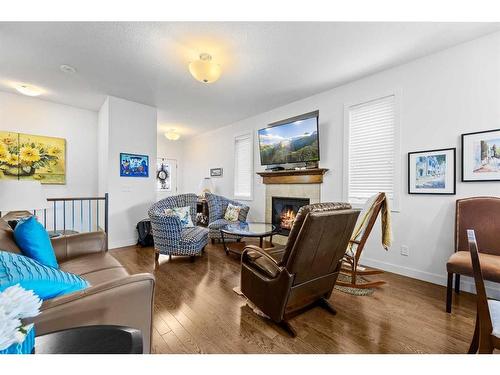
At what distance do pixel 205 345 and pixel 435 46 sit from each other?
12.2 feet

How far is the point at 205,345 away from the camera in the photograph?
155 cm

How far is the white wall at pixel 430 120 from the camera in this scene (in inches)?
92.3

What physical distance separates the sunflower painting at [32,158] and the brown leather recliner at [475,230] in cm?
613

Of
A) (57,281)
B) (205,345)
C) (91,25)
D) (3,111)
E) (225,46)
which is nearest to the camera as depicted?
(57,281)

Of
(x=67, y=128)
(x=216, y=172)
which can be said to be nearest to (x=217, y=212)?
(x=216, y=172)

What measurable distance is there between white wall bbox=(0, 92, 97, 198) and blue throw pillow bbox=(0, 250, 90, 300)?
438cm

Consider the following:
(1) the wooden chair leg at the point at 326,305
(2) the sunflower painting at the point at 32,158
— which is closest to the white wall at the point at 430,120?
(1) the wooden chair leg at the point at 326,305

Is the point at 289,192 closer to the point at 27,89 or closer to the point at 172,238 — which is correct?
the point at 172,238

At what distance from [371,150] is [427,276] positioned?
1.74 meters

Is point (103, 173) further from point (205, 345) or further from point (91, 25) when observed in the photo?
point (205, 345)

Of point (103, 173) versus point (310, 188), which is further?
point (103, 173)

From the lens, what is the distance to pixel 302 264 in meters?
1.64
